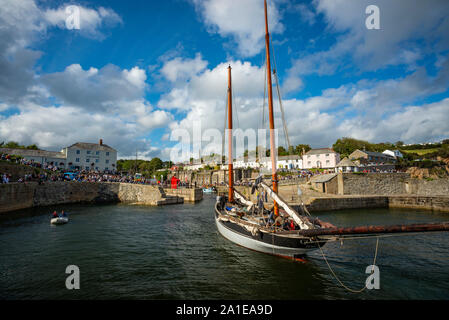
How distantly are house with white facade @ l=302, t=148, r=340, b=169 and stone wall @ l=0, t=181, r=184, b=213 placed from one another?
181ft

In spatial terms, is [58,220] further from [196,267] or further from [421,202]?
[421,202]

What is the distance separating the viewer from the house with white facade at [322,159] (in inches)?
2857

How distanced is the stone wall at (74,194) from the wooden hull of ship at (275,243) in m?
28.3

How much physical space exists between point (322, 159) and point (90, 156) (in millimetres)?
79773

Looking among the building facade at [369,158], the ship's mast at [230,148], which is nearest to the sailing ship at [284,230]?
A: the ship's mast at [230,148]

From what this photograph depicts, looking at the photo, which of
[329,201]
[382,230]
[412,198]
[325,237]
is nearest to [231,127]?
[325,237]

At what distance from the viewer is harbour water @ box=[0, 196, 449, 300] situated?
9.47m

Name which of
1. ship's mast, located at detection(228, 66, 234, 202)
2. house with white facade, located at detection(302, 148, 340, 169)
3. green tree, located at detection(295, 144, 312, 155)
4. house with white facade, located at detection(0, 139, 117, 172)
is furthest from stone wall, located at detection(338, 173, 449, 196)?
house with white facade, located at detection(0, 139, 117, 172)

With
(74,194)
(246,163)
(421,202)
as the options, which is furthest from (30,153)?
(421,202)

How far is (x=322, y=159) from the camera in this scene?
74812 millimetres

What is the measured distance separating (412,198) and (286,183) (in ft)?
71.2

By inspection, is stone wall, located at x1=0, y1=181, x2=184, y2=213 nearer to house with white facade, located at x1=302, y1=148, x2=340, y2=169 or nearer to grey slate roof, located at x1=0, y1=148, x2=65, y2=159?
grey slate roof, located at x1=0, y1=148, x2=65, y2=159

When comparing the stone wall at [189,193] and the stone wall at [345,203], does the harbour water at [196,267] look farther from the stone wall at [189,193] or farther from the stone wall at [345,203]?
the stone wall at [189,193]
